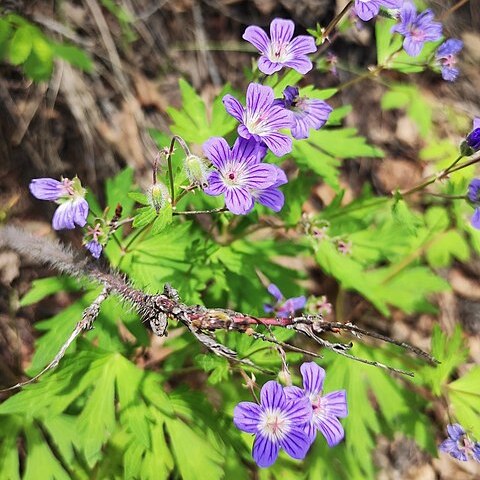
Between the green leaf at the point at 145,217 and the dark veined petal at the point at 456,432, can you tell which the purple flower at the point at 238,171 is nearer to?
the green leaf at the point at 145,217

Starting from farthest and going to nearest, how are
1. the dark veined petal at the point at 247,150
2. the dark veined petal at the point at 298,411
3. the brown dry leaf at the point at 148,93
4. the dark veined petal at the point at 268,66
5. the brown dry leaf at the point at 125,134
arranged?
the brown dry leaf at the point at 148,93, the brown dry leaf at the point at 125,134, the dark veined petal at the point at 268,66, the dark veined petal at the point at 247,150, the dark veined petal at the point at 298,411

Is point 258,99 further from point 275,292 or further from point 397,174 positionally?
point 397,174

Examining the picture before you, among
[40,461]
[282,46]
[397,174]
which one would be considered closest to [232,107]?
[282,46]

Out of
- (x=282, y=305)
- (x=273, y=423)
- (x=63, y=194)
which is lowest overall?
(x=282, y=305)

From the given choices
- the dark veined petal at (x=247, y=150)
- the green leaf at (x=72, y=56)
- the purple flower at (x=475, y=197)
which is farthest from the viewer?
the green leaf at (x=72, y=56)

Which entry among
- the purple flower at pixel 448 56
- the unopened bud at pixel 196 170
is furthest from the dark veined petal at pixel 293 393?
the purple flower at pixel 448 56

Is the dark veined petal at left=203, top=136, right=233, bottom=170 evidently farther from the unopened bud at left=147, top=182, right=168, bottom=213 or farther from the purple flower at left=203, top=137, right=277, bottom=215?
the unopened bud at left=147, top=182, right=168, bottom=213
